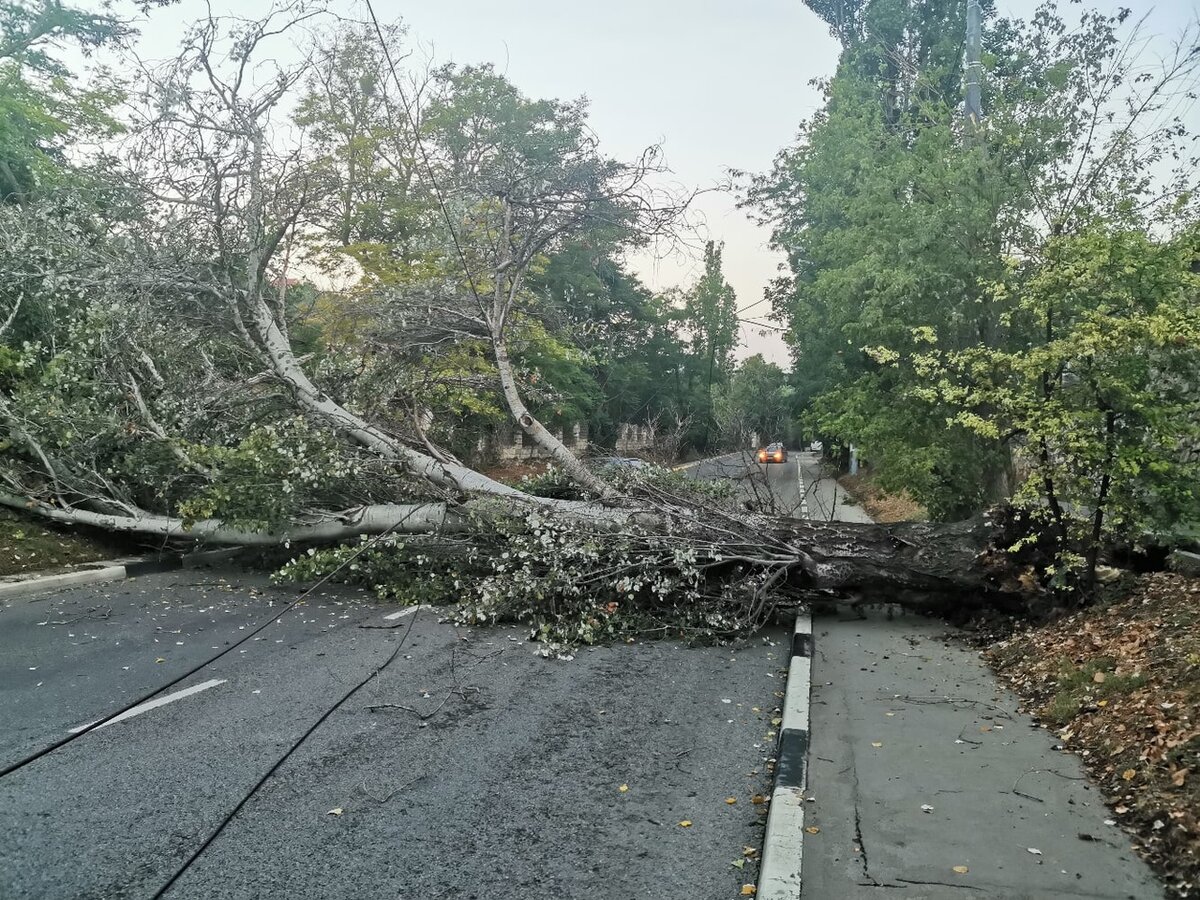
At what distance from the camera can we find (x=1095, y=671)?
17.5 ft

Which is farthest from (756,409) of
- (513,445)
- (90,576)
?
(90,576)

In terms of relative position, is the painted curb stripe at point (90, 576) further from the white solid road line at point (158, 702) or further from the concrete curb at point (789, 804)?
the concrete curb at point (789, 804)

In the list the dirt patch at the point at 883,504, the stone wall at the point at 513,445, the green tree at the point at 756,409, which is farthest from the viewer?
the stone wall at the point at 513,445

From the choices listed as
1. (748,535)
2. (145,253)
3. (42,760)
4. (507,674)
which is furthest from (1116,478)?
(145,253)

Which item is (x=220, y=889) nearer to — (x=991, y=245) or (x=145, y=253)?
(x=145, y=253)

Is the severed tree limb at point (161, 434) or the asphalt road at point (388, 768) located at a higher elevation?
the severed tree limb at point (161, 434)

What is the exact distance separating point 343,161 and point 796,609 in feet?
51.4

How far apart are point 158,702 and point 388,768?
7.06 feet

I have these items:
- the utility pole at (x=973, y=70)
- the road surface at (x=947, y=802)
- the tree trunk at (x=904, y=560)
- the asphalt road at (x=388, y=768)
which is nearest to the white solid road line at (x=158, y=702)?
the asphalt road at (x=388, y=768)

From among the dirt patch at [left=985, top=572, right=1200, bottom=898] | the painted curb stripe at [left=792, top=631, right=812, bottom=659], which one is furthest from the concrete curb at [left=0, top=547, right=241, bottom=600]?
the dirt patch at [left=985, top=572, right=1200, bottom=898]

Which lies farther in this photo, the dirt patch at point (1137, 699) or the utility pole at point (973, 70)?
the utility pole at point (973, 70)

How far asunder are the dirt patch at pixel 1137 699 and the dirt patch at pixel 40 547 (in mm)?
11313

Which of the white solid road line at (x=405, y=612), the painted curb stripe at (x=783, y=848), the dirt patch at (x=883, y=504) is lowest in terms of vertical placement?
the white solid road line at (x=405, y=612)

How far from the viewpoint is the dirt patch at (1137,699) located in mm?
3508
